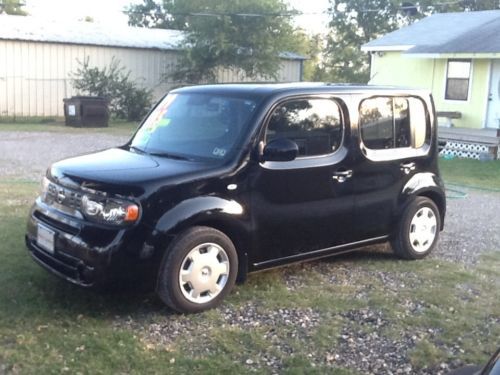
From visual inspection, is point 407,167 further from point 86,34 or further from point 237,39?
point 86,34

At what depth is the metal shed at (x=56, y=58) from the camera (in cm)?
2694

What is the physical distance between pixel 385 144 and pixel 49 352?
150 inches

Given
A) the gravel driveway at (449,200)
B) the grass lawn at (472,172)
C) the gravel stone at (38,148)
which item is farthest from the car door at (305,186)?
the grass lawn at (472,172)

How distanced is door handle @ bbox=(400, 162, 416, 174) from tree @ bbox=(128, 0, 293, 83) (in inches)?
897

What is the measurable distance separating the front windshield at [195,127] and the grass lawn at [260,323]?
1.30 meters

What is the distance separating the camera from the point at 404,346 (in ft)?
15.9

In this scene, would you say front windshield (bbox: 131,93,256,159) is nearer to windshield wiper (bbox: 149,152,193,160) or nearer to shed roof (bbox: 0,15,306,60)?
windshield wiper (bbox: 149,152,193,160)

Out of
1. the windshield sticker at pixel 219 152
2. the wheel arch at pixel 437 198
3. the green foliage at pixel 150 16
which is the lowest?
the wheel arch at pixel 437 198

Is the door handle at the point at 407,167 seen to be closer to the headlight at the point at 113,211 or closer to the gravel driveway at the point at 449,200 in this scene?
the gravel driveway at the point at 449,200

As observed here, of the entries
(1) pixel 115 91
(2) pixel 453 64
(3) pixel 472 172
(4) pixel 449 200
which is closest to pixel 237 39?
(1) pixel 115 91

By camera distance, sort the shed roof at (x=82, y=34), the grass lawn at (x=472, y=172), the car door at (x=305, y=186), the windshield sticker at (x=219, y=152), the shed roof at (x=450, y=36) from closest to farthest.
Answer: the windshield sticker at (x=219, y=152) → the car door at (x=305, y=186) → the grass lawn at (x=472, y=172) → the shed roof at (x=450, y=36) → the shed roof at (x=82, y=34)

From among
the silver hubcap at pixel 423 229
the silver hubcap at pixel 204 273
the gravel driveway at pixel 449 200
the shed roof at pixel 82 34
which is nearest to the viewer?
the silver hubcap at pixel 204 273

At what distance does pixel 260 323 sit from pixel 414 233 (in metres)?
2.57

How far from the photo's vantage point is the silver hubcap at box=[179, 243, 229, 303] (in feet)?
17.1
